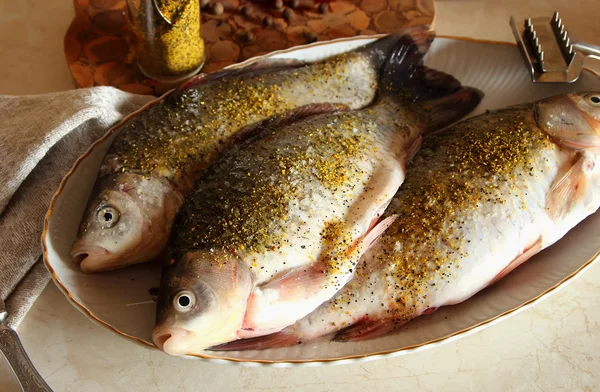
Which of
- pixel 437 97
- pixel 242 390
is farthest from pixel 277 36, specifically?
pixel 242 390

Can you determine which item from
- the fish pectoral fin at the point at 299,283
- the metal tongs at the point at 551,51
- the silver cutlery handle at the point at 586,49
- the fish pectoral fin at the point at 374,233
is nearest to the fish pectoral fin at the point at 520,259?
the fish pectoral fin at the point at 374,233

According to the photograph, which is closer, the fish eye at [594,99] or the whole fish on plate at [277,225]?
the whole fish on plate at [277,225]

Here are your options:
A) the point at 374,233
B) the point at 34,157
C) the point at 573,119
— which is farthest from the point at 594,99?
the point at 34,157

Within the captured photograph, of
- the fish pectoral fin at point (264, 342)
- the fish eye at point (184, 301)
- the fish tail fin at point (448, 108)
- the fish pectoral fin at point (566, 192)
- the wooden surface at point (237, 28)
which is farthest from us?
the wooden surface at point (237, 28)

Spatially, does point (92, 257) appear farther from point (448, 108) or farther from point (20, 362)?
point (448, 108)

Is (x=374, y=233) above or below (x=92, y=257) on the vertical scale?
above

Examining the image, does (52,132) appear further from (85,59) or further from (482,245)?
(482,245)

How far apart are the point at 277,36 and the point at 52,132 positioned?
0.66 m

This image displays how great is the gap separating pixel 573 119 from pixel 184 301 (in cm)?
83

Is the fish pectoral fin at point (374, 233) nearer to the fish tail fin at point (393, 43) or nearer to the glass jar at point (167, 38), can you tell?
the fish tail fin at point (393, 43)

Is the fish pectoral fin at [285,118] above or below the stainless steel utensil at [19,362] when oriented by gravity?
above

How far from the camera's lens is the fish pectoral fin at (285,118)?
1241 mm

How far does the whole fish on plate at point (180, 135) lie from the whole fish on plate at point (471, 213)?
26 centimetres

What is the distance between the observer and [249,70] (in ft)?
4.50
